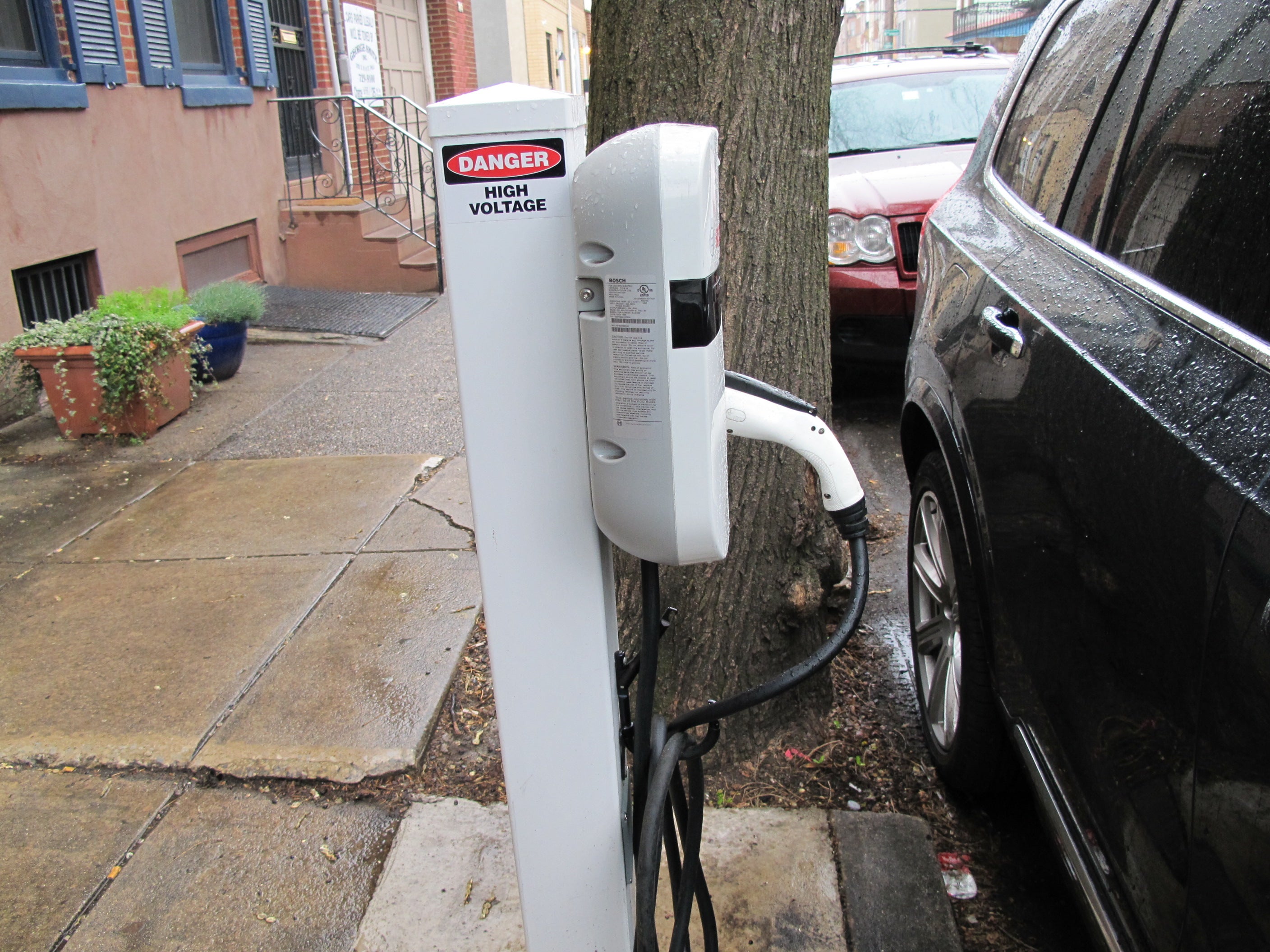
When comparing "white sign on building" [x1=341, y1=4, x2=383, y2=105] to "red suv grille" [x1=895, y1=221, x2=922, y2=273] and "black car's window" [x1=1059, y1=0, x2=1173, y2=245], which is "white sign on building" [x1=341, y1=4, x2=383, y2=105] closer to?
"red suv grille" [x1=895, y1=221, x2=922, y2=273]

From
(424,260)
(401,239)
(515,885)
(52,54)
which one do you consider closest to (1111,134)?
(515,885)

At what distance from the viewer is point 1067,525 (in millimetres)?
1700

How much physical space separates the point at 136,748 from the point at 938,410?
2232 mm

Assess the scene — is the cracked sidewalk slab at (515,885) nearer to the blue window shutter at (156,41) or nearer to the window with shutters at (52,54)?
the window with shutters at (52,54)

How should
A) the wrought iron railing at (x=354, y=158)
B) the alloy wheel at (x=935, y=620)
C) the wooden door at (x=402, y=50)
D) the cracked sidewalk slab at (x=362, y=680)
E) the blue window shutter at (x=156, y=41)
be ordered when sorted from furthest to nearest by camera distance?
the wooden door at (x=402, y=50)
the wrought iron railing at (x=354, y=158)
the blue window shutter at (x=156, y=41)
the cracked sidewalk slab at (x=362, y=680)
the alloy wheel at (x=935, y=620)

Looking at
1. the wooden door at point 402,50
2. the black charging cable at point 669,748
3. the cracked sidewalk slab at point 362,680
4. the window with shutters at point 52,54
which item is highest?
the wooden door at point 402,50

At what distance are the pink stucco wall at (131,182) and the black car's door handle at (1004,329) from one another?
522 cm

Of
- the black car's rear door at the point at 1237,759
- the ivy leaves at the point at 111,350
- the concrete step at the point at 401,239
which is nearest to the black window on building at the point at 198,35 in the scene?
the concrete step at the point at 401,239

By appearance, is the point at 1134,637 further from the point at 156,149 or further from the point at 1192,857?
the point at 156,149

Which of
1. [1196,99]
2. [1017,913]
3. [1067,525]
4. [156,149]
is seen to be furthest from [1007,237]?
[156,149]

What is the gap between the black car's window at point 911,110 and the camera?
19.9 ft

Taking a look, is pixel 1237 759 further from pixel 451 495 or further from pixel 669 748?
pixel 451 495

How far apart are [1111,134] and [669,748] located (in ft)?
5.02

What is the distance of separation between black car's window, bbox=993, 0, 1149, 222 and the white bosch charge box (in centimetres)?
140
